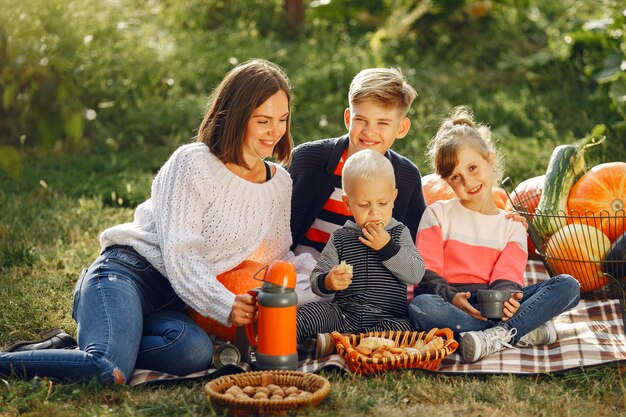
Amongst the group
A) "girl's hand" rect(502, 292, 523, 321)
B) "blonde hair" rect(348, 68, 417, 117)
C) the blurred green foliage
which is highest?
the blurred green foliage

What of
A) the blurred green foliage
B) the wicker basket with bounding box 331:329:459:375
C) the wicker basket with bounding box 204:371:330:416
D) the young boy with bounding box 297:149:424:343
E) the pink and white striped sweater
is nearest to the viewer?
the wicker basket with bounding box 204:371:330:416

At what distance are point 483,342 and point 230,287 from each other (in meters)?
1.24

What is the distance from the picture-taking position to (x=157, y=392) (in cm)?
388

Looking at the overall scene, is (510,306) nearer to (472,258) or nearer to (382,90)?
(472,258)

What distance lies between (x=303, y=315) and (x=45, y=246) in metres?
2.34

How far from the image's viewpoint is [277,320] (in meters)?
3.87

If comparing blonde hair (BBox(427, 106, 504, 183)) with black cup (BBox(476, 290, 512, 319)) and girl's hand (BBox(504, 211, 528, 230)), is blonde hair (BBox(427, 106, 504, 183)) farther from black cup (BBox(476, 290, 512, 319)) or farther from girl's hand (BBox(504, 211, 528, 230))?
black cup (BBox(476, 290, 512, 319))

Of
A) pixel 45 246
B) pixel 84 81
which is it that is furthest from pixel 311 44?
pixel 45 246

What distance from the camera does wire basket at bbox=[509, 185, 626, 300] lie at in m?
5.22

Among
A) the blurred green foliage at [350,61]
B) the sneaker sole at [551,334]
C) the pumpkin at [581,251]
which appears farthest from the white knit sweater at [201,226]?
the blurred green foliage at [350,61]

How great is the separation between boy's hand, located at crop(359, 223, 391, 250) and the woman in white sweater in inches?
23.9

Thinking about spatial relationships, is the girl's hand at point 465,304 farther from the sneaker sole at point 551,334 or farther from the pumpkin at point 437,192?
the pumpkin at point 437,192

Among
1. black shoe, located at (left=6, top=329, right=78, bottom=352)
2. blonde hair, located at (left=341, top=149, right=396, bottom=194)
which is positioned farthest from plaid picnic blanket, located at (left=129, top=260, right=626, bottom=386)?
blonde hair, located at (left=341, top=149, right=396, bottom=194)

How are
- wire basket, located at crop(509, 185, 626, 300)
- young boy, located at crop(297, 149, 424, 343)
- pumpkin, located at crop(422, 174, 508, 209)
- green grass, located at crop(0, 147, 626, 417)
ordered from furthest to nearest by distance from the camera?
pumpkin, located at crop(422, 174, 508, 209) → wire basket, located at crop(509, 185, 626, 300) → young boy, located at crop(297, 149, 424, 343) → green grass, located at crop(0, 147, 626, 417)
